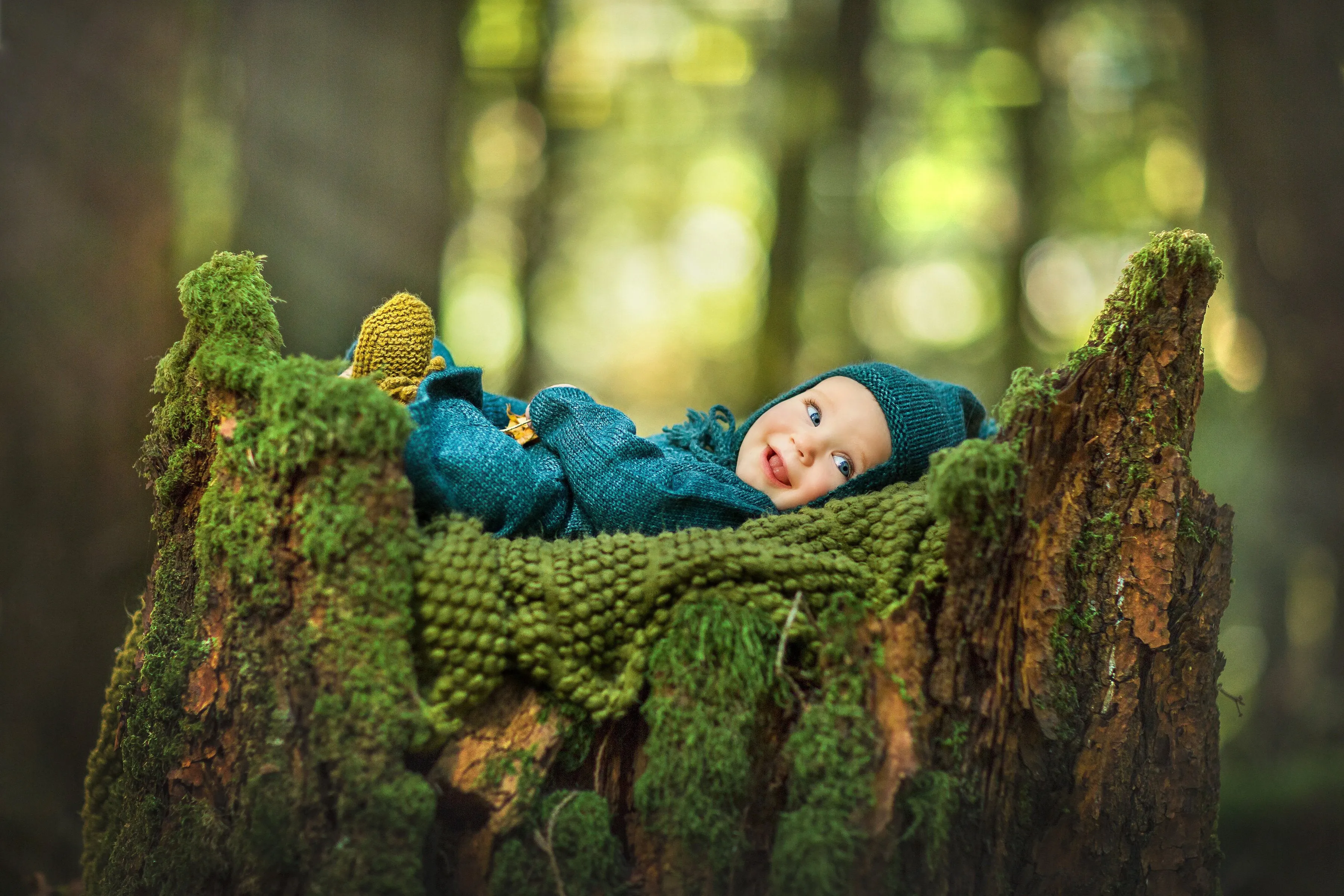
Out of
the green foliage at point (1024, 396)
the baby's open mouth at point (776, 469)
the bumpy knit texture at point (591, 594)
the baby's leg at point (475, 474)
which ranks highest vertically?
the green foliage at point (1024, 396)

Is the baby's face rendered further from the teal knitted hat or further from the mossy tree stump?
the mossy tree stump

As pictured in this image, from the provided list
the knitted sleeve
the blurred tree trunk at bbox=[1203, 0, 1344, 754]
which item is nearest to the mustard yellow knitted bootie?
the knitted sleeve

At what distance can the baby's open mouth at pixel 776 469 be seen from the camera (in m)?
2.25

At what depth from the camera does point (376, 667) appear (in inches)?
65.0

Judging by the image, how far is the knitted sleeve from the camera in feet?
6.78

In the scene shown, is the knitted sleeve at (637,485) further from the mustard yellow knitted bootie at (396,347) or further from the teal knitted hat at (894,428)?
the mustard yellow knitted bootie at (396,347)

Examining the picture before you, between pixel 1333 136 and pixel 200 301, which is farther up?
pixel 1333 136

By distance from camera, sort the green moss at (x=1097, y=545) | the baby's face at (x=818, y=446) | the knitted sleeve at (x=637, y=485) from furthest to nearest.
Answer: the baby's face at (x=818, y=446)
the knitted sleeve at (x=637, y=485)
the green moss at (x=1097, y=545)

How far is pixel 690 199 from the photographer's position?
11.6m

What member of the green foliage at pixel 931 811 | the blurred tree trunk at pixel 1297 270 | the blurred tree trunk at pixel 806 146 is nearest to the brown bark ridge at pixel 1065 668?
the green foliage at pixel 931 811

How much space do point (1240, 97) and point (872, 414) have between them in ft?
15.3

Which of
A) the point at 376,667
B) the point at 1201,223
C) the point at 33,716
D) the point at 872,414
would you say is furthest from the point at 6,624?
the point at 1201,223

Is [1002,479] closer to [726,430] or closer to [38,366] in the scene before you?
[726,430]

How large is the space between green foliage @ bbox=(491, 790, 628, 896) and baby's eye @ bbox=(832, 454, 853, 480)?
1.01m
